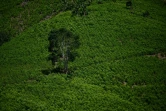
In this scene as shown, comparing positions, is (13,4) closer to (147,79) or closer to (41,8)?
(41,8)

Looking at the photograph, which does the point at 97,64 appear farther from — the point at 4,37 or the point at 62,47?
the point at 4,37

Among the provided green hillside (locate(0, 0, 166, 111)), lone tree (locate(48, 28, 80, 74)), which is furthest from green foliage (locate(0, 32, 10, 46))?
lone tree (locate(48, 28, 80, 74))

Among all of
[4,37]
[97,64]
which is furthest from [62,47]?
[4,37]

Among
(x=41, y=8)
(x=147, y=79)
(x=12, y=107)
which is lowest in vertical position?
(x=12, y=107)

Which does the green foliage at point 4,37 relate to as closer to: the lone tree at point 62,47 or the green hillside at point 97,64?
the green hillside at point 97,64

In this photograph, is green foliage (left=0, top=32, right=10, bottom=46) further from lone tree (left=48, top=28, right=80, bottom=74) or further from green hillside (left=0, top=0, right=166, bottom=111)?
lone tree (left=48, top=28, right=80, bottom=74)

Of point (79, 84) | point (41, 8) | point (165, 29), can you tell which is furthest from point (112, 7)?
point (79, 84)
